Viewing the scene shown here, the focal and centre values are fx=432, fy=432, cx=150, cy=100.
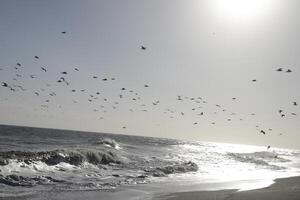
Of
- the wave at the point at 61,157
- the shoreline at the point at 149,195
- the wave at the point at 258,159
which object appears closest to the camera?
the shoreline at the point at 149,195

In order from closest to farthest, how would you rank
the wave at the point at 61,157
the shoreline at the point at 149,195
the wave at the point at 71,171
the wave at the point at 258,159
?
the shoreline at the point at 149,195, the wave at the point at 71,171, the wave at the point at 61,157, the wave at the point at 258,159

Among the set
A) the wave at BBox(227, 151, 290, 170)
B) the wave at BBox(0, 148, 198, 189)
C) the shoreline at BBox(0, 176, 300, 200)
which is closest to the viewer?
the shoreline at BBox(0, 176, 300, 200)

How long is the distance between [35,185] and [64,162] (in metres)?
10.9

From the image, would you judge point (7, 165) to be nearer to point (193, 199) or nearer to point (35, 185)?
point (35, 185)

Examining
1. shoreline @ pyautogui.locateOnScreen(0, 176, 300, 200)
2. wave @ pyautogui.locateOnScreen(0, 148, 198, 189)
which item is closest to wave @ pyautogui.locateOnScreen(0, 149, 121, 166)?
wave @ pyautogui.locateOnScreen(0, 148, 198, 189)

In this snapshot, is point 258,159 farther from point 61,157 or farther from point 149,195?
point 149,195

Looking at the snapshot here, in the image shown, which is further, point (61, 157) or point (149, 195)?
point (61, 157)

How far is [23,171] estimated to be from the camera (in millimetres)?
24328

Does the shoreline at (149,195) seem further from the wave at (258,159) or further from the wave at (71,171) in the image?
the wave at (258,159)

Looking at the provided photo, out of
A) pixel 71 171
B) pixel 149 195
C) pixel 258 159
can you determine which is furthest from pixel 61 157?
pixel 258 159

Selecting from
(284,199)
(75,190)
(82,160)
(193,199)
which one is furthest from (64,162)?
(284,199)

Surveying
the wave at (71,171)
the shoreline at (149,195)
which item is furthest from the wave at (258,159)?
the shoreline at (149,195)

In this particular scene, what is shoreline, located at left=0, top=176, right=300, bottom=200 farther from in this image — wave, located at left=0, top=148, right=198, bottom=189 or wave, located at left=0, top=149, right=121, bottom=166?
wave, located at left=0, top=149, right=121, bottom=166

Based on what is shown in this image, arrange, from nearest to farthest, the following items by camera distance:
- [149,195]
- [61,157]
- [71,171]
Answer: [149,195] < [71,171] < [61,157]
